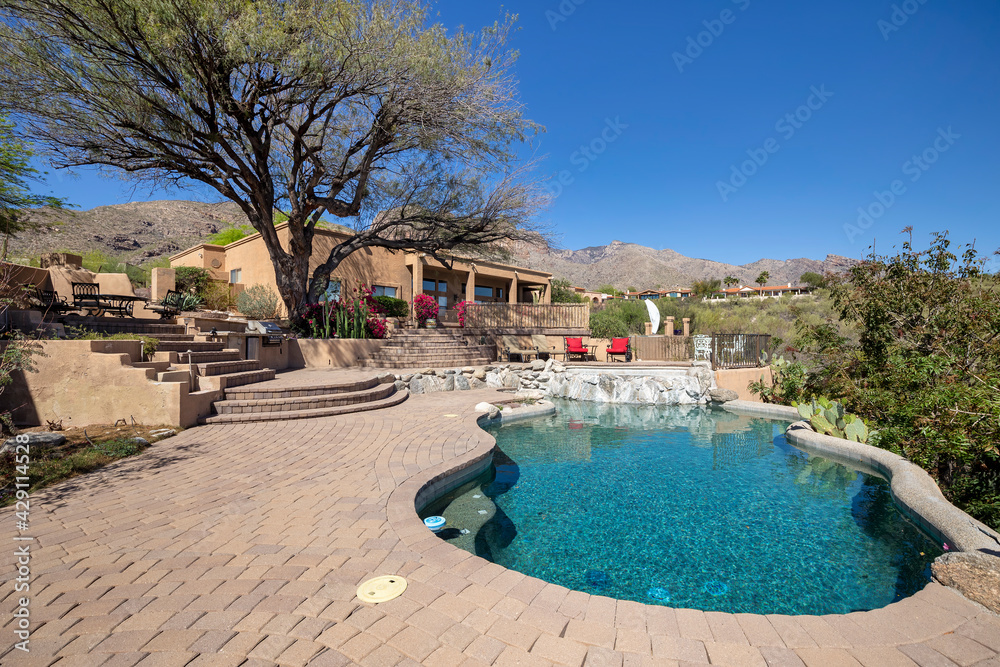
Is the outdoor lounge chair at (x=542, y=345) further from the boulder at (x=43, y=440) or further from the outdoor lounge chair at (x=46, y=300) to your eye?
the outdoor lounge chair at (x=46, y=300)

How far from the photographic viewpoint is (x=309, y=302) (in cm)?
1241

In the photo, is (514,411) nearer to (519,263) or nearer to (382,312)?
(382,312)

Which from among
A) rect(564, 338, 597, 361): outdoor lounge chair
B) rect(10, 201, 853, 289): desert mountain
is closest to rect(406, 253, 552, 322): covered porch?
rect(10, 201, 853, 289): desert mountain

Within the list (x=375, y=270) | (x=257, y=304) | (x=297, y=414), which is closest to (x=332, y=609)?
(x=297, y=414)

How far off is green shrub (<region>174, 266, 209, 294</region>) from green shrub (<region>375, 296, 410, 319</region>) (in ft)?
22.5

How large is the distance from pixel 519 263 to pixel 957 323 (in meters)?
22.3

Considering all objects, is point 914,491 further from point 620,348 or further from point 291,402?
point 620,348

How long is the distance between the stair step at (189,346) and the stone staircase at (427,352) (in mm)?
3962

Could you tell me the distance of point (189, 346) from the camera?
8.16 m

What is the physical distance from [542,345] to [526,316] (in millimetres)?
1413

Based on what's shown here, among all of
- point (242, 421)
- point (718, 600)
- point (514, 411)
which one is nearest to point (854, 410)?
point (514, 411)

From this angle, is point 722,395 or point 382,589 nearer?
point 382,589

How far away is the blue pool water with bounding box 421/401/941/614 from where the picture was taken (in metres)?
3.32

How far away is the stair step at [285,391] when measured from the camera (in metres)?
7.20
